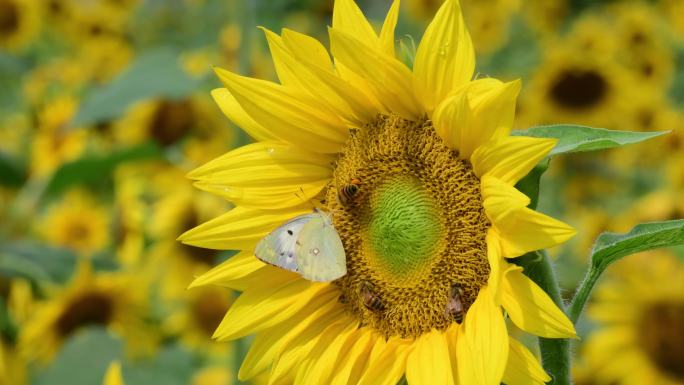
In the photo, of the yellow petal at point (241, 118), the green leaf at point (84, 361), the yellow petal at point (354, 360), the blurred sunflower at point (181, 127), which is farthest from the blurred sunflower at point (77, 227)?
the yellow petal at point (354, 360)

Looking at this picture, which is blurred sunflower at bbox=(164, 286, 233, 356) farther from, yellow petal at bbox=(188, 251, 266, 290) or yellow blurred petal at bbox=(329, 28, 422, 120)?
yellow blurred petal at bbox=(329, 28, 422, 120)

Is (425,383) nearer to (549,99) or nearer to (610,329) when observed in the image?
(610,329)

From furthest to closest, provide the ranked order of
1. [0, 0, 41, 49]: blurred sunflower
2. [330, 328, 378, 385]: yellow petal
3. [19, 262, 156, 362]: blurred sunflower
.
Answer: [0, 0, 41, 49]: blurred sunflower
[19, 262, 156, 362]: blurred sunflower
[330, 328, 378, 385]: yellow petal

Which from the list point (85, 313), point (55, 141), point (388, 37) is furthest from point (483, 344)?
point (55, 141)

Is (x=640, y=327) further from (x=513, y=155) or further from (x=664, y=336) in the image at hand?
(x=513, y=155)

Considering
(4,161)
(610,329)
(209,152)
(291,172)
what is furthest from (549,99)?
(291,172)

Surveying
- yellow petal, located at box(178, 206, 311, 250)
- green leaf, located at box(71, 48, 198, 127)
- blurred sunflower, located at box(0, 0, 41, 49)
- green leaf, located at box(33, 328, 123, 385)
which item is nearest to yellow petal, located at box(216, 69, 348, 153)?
yellow petal, located at box(178, 206, 311, 250)

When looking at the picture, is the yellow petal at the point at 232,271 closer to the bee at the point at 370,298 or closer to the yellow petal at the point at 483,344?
the bee at the point at 370,298
